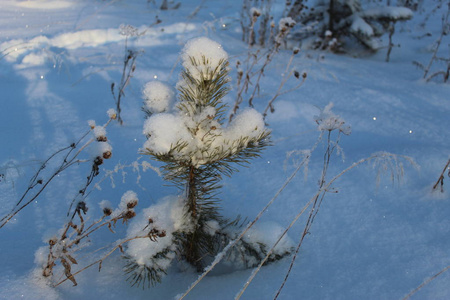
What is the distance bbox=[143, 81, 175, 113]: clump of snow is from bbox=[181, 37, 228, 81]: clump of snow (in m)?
0.16

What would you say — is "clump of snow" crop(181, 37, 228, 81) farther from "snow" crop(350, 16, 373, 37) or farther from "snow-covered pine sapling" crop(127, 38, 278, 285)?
"snow" crop(350, 16, 373, 37)

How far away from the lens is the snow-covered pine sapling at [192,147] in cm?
120

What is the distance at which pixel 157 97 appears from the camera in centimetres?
132

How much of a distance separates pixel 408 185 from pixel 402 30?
19.1ft

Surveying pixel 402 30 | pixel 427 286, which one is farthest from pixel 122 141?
pixel 402 30

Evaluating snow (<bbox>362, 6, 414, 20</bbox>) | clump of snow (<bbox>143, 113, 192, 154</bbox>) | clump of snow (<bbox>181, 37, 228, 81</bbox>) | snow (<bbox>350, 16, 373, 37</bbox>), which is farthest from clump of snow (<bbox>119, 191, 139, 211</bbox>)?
snow (<bbox>362, 6, 414, 20</bbox>)

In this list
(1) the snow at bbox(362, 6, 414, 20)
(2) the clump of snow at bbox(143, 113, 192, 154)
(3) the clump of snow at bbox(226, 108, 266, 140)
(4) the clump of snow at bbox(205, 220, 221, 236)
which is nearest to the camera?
(2) the clump of snow at bbox(143, 113, 192, 154)

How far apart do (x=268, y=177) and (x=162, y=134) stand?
928 mm

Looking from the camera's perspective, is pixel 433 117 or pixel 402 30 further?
pixel 402 30

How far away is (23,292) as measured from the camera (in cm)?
123

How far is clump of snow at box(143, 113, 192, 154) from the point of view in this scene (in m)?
1.17

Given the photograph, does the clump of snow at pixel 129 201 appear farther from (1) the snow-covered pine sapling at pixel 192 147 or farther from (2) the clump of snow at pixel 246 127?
(2) the clump of snow at pixel 246 127

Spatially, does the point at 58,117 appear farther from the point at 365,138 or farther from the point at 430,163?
the point at 430,163

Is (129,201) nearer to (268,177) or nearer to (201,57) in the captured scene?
(201,57)
